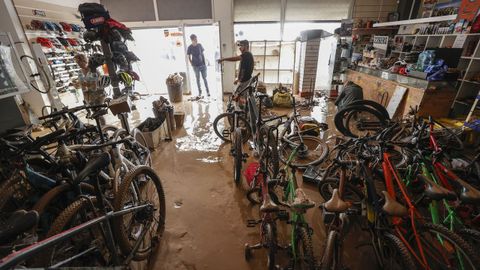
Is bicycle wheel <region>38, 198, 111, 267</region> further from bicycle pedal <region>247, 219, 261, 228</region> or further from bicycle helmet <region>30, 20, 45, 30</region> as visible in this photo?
bicycle helmet <region>30, 20, 45, 30</region>

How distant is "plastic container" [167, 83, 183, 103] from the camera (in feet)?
22.0

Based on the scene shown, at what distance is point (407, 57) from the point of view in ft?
14.4

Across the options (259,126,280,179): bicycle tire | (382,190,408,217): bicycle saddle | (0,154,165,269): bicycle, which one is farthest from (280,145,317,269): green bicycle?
(0,154,165,269): bicycle

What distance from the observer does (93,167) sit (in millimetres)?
1424

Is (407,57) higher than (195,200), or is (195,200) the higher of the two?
(407,57)

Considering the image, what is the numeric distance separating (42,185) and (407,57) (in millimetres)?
5986

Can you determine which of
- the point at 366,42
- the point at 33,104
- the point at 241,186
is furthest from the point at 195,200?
the point at 366,42

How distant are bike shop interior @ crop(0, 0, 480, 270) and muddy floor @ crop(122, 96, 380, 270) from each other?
2 cm

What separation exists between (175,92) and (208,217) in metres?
5.18

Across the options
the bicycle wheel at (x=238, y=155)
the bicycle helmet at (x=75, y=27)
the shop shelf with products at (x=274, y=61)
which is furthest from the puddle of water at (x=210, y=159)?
the bicycle helmet at (x=75, y=27)

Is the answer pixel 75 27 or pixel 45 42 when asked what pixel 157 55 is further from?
pixel 45 42

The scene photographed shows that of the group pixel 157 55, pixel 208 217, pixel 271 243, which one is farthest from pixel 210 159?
pixel 157 55

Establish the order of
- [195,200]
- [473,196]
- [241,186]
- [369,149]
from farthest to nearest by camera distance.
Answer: [241,186], [195,200], [369,149], [473,196]

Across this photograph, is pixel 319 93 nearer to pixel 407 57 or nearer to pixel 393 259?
pixel 407 57
